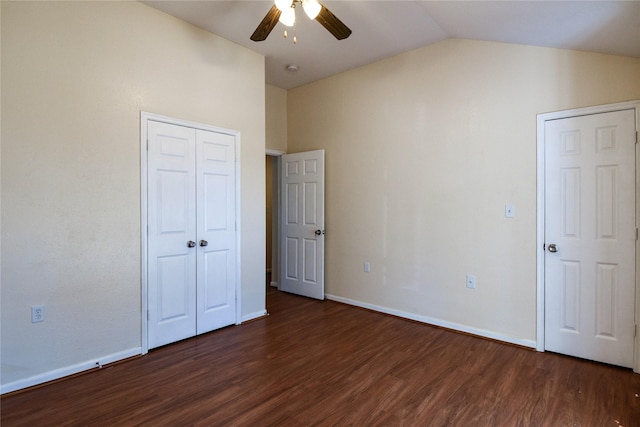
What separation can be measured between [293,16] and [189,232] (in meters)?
2.17

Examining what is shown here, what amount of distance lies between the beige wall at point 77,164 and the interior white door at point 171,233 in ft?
0.42

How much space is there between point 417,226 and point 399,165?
764 millimetres

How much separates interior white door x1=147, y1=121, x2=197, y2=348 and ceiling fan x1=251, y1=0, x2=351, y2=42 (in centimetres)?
132

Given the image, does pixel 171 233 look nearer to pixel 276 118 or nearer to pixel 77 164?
pixel 77 164

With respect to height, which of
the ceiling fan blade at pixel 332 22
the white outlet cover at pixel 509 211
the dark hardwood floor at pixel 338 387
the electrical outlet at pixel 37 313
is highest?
the ceiling fan blade at pixel 332 22

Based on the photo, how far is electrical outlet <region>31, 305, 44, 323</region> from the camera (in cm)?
240

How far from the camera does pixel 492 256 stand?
3307mm

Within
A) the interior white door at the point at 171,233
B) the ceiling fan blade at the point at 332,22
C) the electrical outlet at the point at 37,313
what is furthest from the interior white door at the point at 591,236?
the electrical outlet at the point at 37,313

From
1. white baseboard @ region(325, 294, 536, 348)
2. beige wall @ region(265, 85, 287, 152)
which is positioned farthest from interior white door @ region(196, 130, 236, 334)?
white baseboard @ region(325, 294, 536, 348)

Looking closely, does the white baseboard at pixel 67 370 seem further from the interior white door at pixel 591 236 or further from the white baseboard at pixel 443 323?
the interior white door at pixel 591 236

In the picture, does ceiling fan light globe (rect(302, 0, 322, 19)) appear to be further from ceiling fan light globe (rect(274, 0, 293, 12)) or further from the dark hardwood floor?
the dark hardwood floor

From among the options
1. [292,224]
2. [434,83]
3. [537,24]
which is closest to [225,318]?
[292,224]

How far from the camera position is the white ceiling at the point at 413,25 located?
234 cm

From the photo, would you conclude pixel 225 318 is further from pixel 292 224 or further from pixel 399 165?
pixel 399 165
